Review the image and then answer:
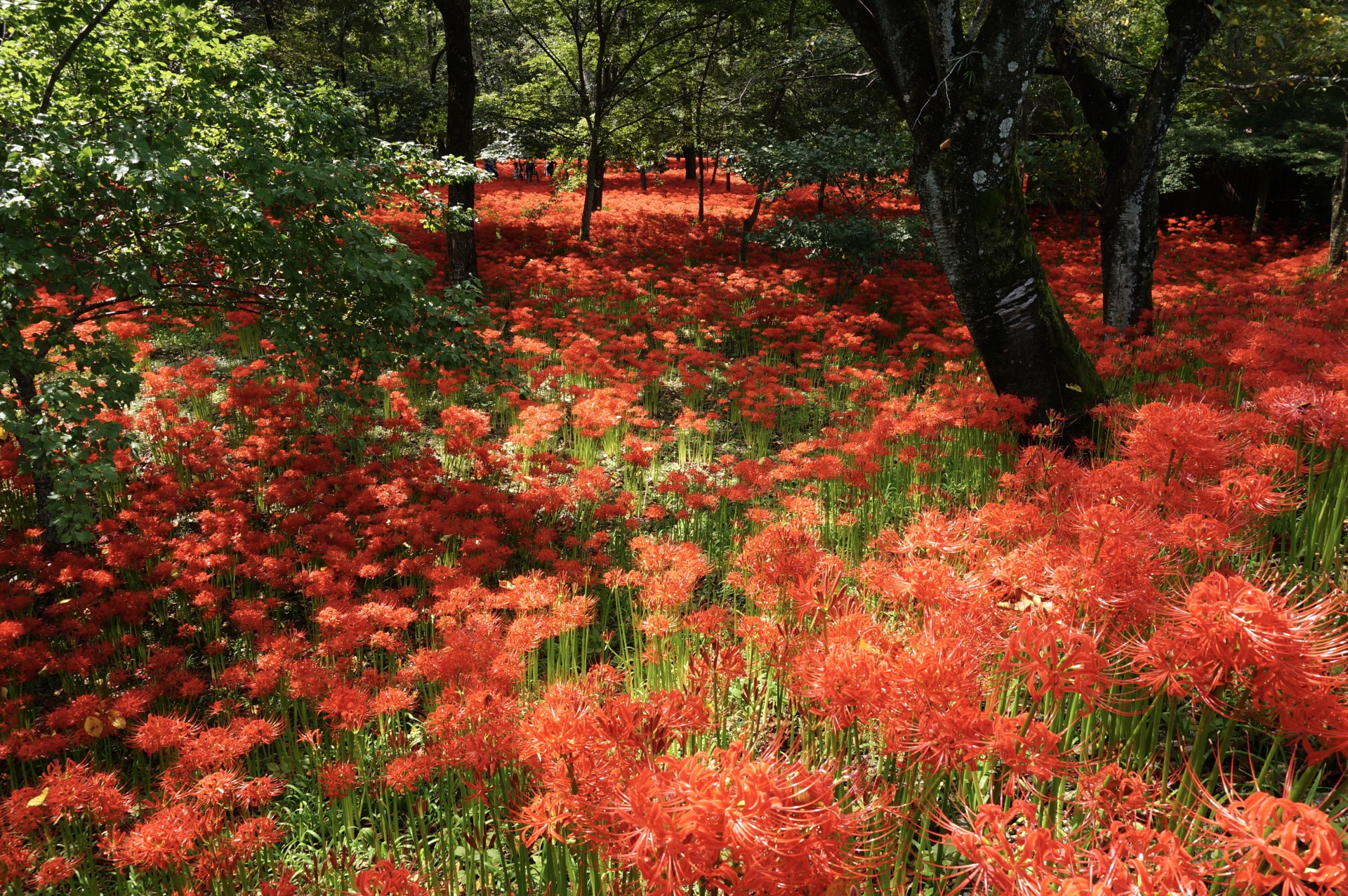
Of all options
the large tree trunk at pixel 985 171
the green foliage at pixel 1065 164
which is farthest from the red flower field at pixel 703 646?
the green foliage at pixel 1065 164

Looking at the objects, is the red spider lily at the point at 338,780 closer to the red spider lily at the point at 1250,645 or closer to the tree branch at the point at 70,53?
the red spider lily at the point at 1250,645

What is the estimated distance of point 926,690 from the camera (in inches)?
59.7

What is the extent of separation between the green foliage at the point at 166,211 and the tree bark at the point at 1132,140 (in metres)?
6.17

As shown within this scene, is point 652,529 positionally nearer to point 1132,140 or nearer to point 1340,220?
point 1132,140

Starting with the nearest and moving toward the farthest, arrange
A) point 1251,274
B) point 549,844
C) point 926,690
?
1. point 926,690
2. point 549,844
3. point 1251,274

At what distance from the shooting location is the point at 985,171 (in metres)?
4.85

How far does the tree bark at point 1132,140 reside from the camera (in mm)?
6535

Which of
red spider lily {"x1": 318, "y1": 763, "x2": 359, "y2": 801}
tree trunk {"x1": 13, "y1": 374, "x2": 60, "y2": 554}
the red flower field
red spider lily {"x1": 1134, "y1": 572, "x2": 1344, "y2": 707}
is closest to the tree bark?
the red flower field

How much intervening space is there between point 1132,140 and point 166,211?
772cm

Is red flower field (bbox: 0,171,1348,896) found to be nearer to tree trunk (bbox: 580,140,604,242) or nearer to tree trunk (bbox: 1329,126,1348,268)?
tree trunk (bbox: 1329,126,1348,268)

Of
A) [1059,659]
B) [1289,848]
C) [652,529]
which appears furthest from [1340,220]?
[1289,848]

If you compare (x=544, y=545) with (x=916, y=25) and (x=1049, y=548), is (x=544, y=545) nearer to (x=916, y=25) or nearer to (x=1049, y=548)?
(x=1049, y=548)

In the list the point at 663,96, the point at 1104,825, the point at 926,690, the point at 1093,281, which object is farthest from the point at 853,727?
the point at 663,96

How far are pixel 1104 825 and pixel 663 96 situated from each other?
17379 mm
